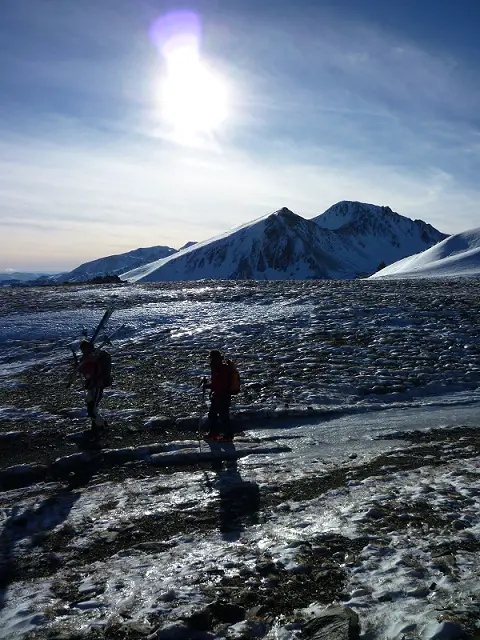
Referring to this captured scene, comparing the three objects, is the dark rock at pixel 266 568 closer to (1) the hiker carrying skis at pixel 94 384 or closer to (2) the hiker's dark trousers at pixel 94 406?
(1) the hiker carrying skis at pixel 94 384

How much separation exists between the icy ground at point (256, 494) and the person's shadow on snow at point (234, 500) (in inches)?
1.7

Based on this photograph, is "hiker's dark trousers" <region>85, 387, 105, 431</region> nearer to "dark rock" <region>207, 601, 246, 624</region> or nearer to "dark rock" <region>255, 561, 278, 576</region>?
"dark rock" <region>255, 561, 278, 576</region>

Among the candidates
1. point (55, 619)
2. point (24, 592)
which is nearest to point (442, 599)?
point (55, 619)

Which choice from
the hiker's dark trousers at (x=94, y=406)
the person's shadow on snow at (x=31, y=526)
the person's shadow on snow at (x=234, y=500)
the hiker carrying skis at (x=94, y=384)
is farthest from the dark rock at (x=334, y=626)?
the hiker's dark trousers at (x=94, y=406)

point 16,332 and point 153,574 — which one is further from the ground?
point 16,332

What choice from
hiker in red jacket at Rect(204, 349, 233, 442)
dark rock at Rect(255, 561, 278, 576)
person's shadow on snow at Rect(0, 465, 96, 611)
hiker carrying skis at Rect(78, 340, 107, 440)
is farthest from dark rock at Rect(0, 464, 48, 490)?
dark rock at Rect(255, 561, 278, 576)

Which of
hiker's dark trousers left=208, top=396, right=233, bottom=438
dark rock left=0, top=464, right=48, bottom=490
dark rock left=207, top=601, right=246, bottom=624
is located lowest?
dark rock left=0, top=464, right=48, bottom=490

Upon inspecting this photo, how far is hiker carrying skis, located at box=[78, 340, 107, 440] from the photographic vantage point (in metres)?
12.2

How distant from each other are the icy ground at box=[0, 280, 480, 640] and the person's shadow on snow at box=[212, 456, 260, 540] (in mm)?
43

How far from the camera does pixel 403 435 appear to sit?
12.3 metres

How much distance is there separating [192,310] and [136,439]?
16.1 metres

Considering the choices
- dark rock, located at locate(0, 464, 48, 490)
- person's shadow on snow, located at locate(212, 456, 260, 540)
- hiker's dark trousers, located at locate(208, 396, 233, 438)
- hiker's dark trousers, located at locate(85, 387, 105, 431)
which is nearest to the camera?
person's shadow on snow, located at locate(212, 456, 260, 540)

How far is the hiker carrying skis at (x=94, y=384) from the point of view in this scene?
1223 cm

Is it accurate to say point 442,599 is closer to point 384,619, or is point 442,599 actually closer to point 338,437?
point 384,619
